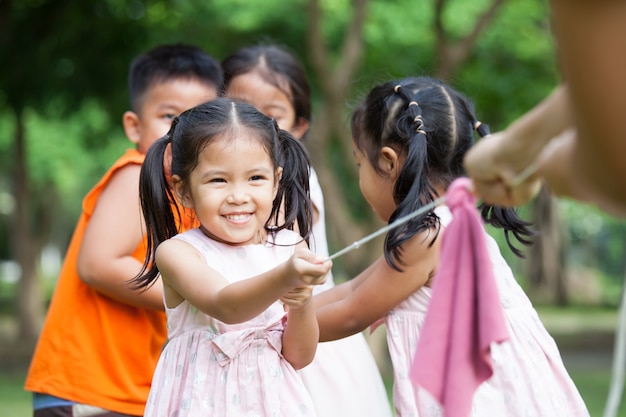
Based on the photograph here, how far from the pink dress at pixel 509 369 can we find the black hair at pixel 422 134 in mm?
143

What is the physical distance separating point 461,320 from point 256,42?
375 inches

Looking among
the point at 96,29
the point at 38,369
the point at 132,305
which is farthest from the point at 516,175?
the point at 96,29

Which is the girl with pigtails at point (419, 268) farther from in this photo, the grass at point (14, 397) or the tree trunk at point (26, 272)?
the tree trunk at point (26, 272)

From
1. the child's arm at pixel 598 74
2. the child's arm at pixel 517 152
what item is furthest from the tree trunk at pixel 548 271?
the child's arm at pixel 598 74

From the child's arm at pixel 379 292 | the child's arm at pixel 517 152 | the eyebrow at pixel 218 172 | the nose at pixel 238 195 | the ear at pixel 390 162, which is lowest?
the child's arm at pixel 379 292

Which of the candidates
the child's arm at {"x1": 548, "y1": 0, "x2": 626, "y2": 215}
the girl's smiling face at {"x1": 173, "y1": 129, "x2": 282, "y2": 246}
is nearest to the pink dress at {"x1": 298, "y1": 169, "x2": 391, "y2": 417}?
the girl's smiling face at {"x1": 173, "y1": 129, "x2": 282, "y2": 246}

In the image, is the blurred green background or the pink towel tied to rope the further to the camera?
the blurred green background

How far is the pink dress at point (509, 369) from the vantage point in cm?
294

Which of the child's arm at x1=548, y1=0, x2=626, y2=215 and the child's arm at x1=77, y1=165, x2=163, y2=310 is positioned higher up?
the child's arm at x1=77, y1=165, x2=163, y2=310

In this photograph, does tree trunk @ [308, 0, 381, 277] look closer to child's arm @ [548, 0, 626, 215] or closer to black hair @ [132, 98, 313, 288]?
black hair @ [132, 98, 313, 288]

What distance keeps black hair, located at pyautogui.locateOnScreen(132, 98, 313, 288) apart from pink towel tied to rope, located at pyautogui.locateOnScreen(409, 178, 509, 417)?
85 centimetres

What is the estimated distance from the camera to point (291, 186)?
3.12 metres

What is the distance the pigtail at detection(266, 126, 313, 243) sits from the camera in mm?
3096

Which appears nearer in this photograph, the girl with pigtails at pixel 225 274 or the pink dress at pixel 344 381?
the girl with pigtails at pixel 225 274
